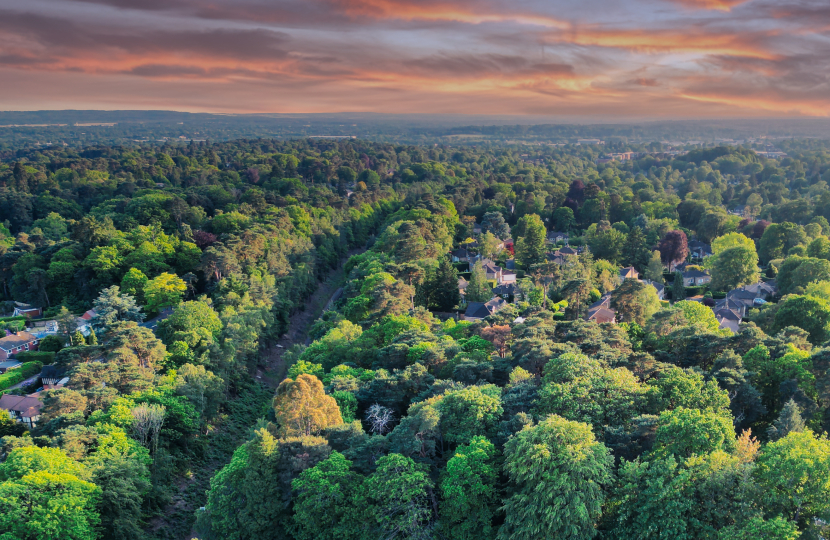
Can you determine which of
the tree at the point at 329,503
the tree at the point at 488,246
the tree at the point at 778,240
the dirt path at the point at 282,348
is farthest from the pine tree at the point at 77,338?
the tree at the point at 778,240

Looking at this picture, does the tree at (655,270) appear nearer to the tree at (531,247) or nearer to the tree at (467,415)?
the tree at (531,247)

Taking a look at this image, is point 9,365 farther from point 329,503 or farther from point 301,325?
point 329,503

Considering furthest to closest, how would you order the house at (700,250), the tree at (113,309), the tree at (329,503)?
the house at (700,250) → the tree at (113,309) → the tree at (329,503)

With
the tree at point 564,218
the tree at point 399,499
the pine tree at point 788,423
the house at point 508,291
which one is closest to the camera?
the tree at point 399,499

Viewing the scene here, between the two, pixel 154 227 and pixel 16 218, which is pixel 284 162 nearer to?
pixel 16 218

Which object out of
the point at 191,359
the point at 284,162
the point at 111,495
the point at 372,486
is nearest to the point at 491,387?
the point at 372,486

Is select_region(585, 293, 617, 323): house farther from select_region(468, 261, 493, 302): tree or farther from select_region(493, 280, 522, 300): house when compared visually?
select_region(468, 261, 493, 302): tree

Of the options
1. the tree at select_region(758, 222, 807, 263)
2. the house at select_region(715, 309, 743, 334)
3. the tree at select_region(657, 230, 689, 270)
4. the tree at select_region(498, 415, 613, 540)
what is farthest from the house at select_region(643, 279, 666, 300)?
the tree at select_region(498, 415, 613, 540)
